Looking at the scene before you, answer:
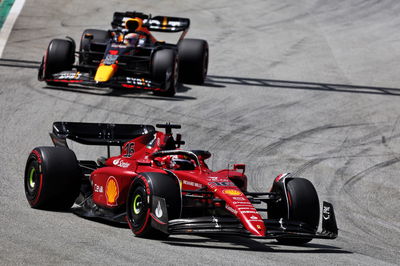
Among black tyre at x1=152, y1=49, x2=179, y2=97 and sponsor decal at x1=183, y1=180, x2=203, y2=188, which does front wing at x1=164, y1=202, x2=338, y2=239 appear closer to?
sponsor decal at x1=183, y1=180, x2=203, y2=188

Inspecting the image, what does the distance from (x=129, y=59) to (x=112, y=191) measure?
32.6 feet

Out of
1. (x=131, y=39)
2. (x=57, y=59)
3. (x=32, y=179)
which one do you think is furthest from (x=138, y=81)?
(x=32, y=179)

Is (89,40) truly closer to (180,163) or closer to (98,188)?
(98,188)

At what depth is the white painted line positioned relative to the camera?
25055mm

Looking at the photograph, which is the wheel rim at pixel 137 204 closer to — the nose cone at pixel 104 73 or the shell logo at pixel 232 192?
the shell logo at pixel 232 192

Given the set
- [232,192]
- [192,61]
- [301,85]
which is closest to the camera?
[232,192]

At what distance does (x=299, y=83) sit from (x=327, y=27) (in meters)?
8.53

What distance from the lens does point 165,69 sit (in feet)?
63.9

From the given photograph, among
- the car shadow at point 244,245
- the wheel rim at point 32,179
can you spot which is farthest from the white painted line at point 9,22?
the car shadow at point 244,245

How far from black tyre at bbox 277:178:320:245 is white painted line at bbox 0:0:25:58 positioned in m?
15.0

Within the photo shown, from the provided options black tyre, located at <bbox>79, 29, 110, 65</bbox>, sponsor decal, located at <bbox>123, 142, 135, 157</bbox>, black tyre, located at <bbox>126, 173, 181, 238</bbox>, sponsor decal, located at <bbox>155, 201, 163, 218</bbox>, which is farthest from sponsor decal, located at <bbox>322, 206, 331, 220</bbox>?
black tyre, located at <bbox>79, 29, 110, 65</bbox>

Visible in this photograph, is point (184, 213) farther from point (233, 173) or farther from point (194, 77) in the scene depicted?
point (194, 77)

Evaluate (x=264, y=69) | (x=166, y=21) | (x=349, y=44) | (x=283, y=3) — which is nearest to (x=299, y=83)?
(x=264, y=69)

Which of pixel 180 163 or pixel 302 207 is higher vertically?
pixel 180 163
